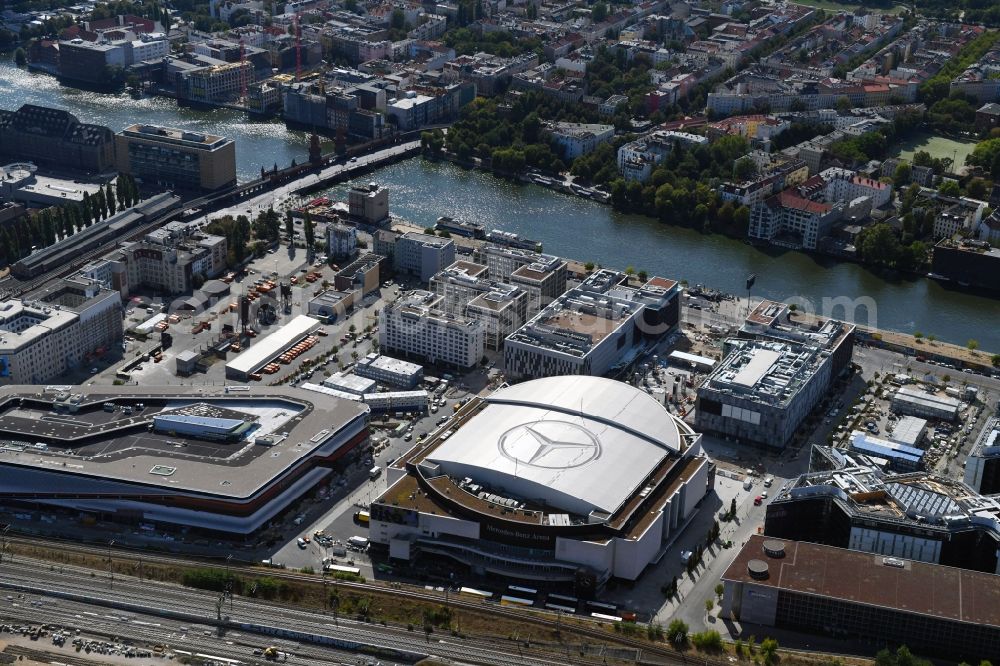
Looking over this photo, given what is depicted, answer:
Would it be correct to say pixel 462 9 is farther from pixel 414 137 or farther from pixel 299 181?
pixel 299 181

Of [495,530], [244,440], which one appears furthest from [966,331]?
[244,440]

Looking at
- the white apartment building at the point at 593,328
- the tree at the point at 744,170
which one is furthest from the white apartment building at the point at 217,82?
the white apartment building at the point at 593,328

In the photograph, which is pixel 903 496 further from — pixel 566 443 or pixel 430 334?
pixel 430 334

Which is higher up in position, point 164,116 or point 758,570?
point 164,116

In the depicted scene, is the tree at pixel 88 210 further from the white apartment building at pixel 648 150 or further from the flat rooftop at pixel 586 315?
the white apartment building at pixel 648 150

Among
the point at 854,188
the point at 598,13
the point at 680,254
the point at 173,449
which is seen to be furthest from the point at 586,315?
the point at 598,13
